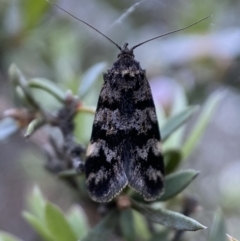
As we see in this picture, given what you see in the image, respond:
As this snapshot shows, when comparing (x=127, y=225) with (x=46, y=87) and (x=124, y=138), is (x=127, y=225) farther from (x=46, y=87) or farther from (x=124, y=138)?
(x=46, y=87)

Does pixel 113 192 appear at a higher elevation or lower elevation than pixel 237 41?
lower

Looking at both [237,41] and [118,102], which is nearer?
[118,102]

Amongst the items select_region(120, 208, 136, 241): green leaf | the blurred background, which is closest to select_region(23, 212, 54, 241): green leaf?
select_region(120, 208, 136, 241): green leaf

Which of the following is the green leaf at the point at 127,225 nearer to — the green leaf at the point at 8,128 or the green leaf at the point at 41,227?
the green leaf at the point at 41,227

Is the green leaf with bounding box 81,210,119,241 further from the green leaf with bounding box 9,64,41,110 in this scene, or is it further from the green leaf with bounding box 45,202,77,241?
the green leaf with bounding box 9,64,41,110

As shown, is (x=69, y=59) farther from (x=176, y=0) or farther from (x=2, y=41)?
(x=176, y=0)

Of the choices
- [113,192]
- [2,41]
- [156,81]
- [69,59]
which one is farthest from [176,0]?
[113,192]

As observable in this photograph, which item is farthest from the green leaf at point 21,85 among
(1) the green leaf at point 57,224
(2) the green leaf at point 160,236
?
(2) the green leaf at point 160,236

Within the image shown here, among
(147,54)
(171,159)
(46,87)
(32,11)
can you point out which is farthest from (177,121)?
(147,54)
